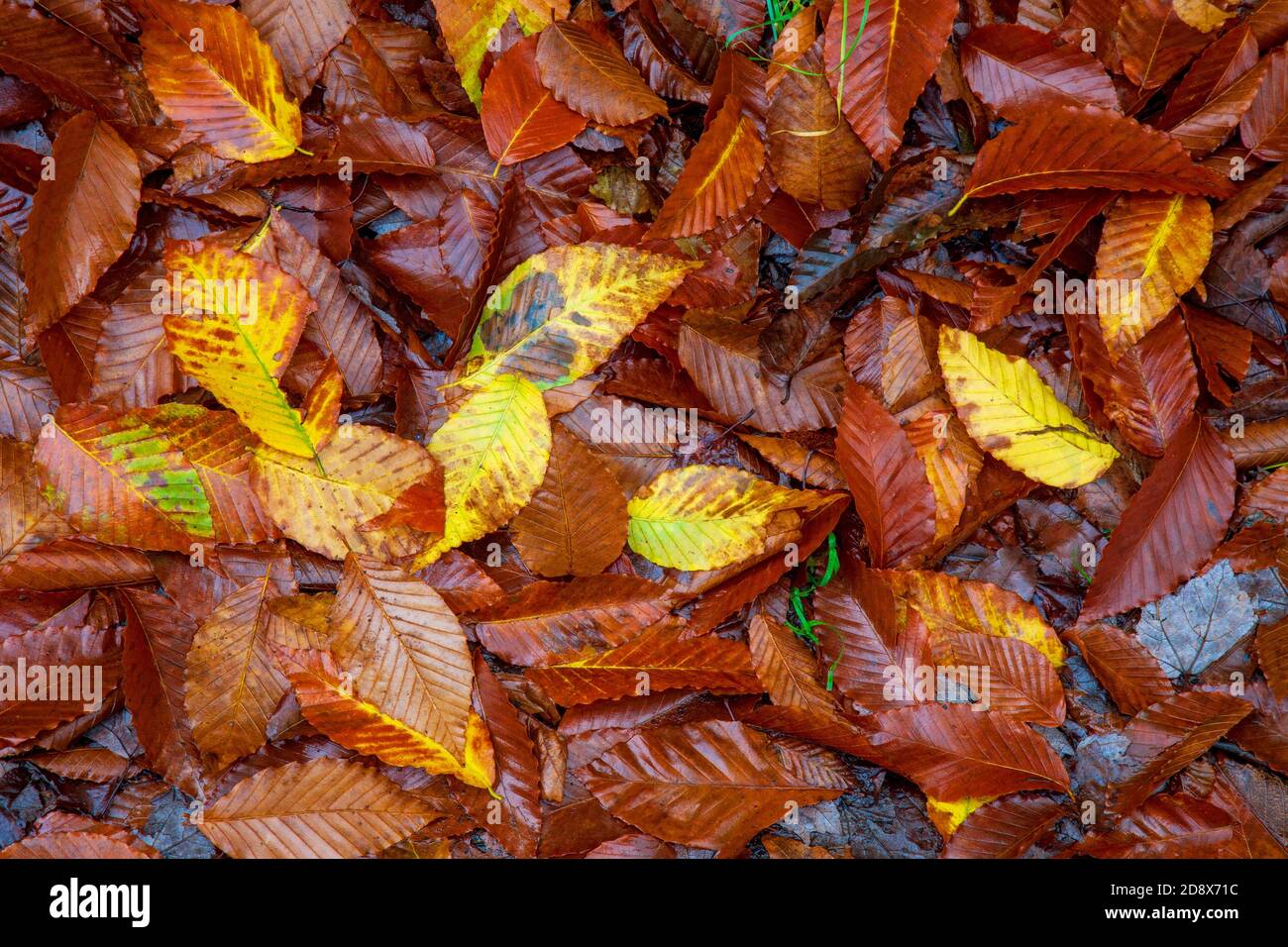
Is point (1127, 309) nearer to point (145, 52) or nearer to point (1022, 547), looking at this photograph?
point (1022, 547)

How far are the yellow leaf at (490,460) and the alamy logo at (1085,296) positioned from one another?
1075 millimetres

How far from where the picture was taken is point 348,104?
6.26 ft

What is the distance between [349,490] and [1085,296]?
1540 millimetres

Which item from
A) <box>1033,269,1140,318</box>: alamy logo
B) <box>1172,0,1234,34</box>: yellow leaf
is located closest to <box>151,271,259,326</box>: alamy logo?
<box>1033,269,1140,318</box>: alamy logo

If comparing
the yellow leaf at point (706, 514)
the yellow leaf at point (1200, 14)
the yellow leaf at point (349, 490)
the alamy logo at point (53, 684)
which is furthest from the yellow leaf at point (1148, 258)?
the alamy logo at point (53, 684)

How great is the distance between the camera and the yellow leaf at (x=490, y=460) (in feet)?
5.74

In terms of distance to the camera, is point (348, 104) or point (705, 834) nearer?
point (705, 834)

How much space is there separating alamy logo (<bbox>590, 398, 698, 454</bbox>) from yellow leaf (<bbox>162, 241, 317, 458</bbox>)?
22.6 inches

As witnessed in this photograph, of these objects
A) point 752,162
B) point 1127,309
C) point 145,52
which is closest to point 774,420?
point 752,162

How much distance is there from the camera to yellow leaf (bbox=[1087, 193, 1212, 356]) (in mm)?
1794

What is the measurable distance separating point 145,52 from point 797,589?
1.72 metres

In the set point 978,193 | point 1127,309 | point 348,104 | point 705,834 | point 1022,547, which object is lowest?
point 705,834
